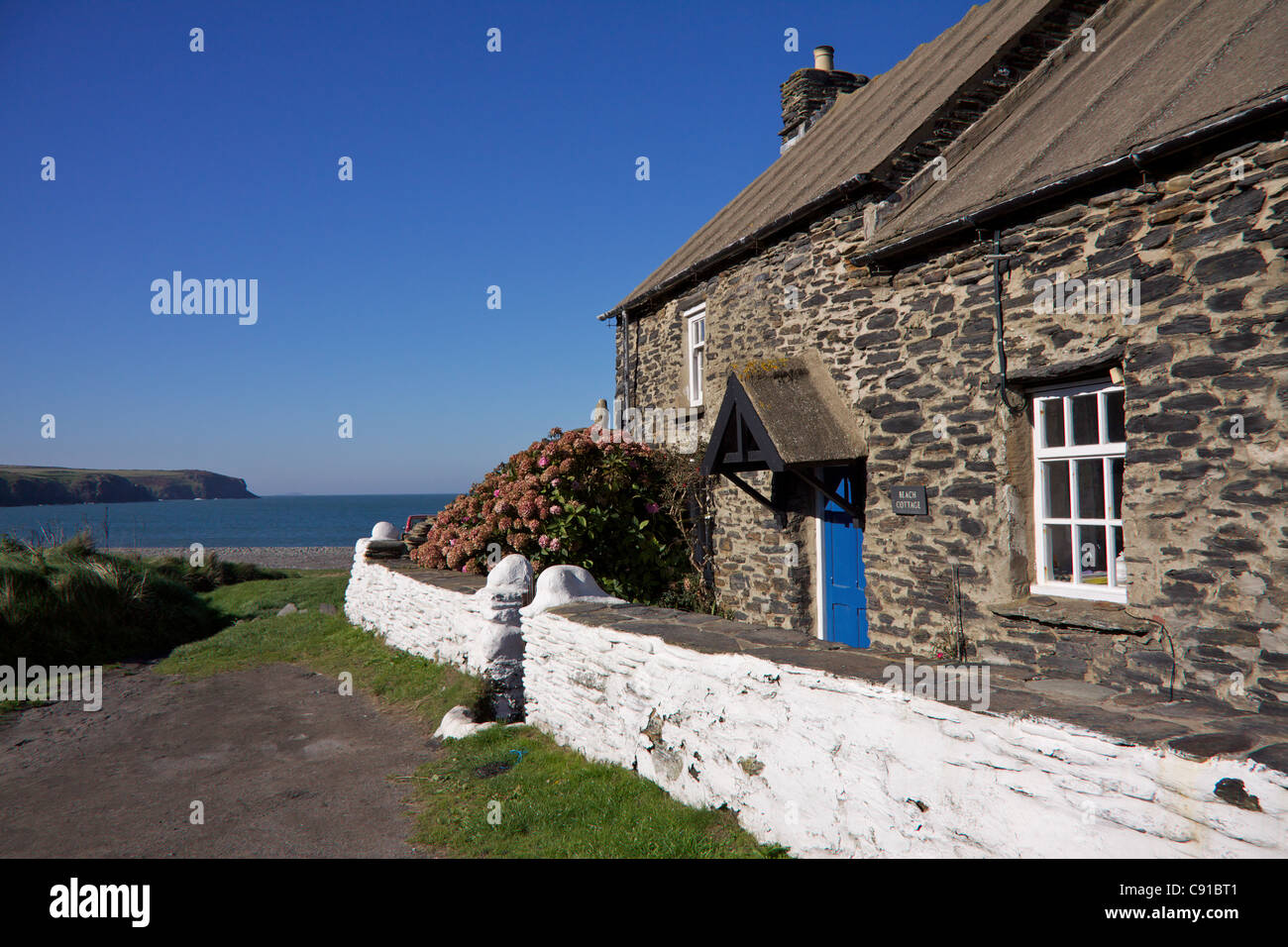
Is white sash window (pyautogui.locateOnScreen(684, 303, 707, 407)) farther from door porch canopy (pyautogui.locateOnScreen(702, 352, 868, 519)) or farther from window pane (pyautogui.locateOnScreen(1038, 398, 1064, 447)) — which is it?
window pane (pyautogui.locateOnScreen(1038, 398, 1064, 447))

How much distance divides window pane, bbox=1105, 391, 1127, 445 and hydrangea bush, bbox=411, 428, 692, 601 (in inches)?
237

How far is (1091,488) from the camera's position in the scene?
5895 mm

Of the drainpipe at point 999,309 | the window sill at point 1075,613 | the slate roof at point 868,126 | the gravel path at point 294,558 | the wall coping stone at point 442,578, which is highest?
the slate roof at point 868,126

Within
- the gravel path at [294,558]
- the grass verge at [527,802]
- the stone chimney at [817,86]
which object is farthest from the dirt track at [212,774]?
the gravel path at [294,558]

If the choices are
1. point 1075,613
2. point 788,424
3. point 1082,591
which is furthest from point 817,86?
point 1075,613

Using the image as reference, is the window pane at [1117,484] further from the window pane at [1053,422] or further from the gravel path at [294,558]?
the gravel path at [294,558]

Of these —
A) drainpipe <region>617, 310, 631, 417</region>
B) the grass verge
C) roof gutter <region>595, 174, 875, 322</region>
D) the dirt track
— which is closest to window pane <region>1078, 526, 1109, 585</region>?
the grass verge

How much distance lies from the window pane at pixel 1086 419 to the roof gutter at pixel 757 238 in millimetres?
3321

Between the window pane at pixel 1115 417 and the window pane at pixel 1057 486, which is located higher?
the window pane at pixel 1115 417

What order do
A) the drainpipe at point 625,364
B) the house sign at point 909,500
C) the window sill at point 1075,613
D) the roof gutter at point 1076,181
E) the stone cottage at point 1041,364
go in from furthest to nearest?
the drainpipe at point 625,364 → the house sign at point 909,500 → the window sill at point 1075,613 → the stone cottage at point 1041,364 → the roof gutter at point 1076,181

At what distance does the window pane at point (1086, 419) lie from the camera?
5.84m

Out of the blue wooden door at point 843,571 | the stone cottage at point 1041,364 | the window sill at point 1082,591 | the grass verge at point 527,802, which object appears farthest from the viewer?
the blue wooden door at point 843,571
